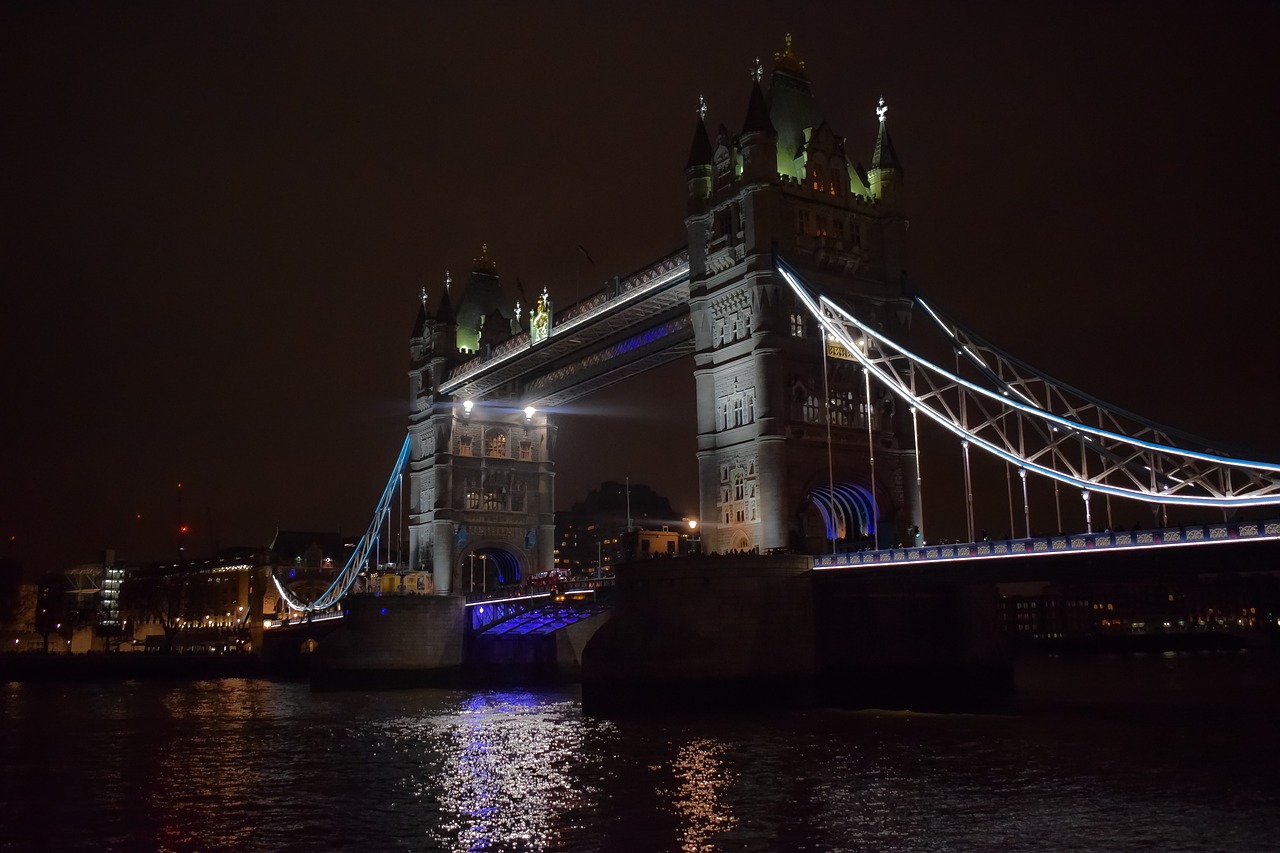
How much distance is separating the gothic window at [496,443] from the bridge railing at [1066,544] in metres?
36.8

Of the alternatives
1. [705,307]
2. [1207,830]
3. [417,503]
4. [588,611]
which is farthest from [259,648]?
[1207,830]

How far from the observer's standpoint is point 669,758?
2934 cm

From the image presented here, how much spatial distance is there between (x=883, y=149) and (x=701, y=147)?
7289 millimetres

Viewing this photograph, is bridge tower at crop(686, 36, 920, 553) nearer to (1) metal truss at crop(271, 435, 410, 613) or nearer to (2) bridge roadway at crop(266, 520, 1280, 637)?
(2) bridge roadway at crop(266, 520, 1280, 637)

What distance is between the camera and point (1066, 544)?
3316 cm

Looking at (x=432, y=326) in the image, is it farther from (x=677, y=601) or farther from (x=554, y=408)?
(x=677, y=601)

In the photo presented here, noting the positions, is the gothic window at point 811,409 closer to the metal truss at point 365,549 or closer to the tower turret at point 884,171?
the tower turret at point 884,171

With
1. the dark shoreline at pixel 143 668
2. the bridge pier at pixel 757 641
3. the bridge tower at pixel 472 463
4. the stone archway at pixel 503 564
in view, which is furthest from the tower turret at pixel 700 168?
the dark shoreline at pixel 143 668

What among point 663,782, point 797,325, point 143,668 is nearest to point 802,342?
point 797,325

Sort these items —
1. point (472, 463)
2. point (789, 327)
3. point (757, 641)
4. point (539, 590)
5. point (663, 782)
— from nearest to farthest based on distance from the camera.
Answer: point (663, 782) < point (757, 641) < point (789, 327) < point (539, 590) < point (472, 463)

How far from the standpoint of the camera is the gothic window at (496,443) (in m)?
73.6

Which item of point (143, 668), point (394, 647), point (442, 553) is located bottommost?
point (143, 668)

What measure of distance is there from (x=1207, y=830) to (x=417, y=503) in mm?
58893

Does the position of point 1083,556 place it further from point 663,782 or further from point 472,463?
point 472,463
